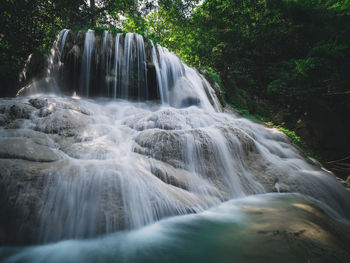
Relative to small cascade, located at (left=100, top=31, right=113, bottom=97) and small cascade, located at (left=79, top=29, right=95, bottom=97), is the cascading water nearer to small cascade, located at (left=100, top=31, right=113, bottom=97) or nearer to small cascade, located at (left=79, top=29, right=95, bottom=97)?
small cascade, located at (left=100, top=31, right=113, bottom=97)

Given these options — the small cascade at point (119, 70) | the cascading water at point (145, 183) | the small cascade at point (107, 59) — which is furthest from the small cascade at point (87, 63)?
the cascading water at point (145, 183)

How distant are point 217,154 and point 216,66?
10.4m

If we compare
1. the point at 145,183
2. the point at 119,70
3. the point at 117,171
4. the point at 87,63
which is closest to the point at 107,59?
the point at 119,70

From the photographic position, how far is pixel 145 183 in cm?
239

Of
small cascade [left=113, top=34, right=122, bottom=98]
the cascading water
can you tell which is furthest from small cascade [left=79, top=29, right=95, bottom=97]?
the cascading water

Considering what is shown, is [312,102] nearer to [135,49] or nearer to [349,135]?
[349,135]

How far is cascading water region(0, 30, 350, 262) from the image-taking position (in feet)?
5.90

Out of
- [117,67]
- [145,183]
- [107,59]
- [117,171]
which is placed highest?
[107,59]

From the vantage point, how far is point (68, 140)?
324 cm

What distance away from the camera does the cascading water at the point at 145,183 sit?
1798 millimetres

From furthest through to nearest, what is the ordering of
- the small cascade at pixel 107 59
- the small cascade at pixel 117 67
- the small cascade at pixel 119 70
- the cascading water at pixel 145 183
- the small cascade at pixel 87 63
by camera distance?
the small cascade at pixel 117 67, the small cascade at pixel 107 59, the small cascade at pixel 87 63, the small cascade at pixel 119 70, the cascading water at pixel 145 183

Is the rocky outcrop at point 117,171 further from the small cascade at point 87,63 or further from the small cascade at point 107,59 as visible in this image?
the small cascade at point 107,59

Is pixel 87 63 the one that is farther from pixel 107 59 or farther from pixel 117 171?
pixel 117 171

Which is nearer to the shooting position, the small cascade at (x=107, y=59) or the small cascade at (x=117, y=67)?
the small cascade at (x=107, y=59)
